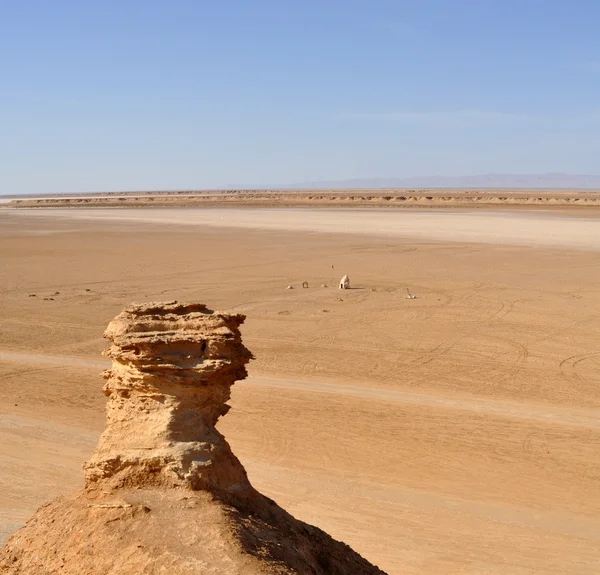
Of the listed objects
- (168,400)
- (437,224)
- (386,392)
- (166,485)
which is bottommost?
(386,392)

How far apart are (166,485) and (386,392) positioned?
38.3 ft

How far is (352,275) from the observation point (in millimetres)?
33594

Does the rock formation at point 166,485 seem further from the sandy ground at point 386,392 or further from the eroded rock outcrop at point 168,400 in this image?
the sandy ground at point 386,392

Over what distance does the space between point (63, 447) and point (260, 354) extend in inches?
292

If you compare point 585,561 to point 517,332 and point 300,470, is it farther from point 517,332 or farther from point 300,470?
point 517,332

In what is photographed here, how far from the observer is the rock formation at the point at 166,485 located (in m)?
5.50

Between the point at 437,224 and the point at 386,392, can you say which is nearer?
the point at 386,392

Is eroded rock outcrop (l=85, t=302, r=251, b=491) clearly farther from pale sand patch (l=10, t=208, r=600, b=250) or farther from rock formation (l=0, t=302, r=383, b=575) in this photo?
pale sand patch (l=10, t=208, r=600, b=250)

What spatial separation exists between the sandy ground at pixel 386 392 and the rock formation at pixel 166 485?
4197 mm

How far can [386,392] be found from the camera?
57.0ft

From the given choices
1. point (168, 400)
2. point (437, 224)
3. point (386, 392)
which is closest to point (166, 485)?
point (168, 400)

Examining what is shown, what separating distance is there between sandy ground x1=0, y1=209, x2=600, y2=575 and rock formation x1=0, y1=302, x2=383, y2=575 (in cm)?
420

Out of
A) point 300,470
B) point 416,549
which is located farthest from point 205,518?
point 300,470

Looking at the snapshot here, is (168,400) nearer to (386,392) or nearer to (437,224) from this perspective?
(386,392)
